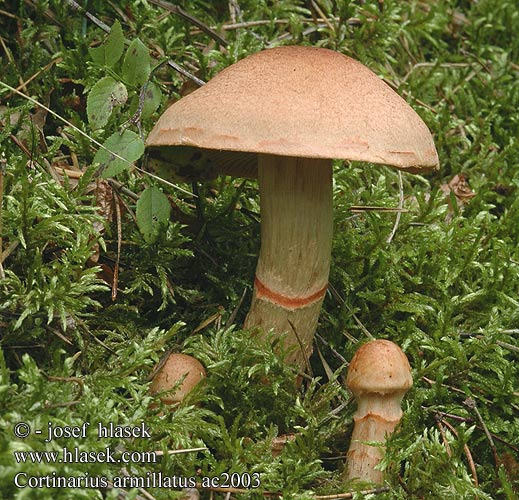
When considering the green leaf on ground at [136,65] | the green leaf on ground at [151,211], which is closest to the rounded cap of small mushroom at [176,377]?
the green leaf on ground at [151,211]

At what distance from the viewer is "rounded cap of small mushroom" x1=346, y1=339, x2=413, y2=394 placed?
5.87 ft

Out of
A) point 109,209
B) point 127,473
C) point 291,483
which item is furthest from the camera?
point 109,209

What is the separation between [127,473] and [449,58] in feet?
9.11

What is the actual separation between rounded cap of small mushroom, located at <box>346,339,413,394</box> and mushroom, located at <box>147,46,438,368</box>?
0.99 feet

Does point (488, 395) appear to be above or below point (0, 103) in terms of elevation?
below

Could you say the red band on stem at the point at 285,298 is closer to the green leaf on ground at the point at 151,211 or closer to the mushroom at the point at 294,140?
the mushroom at the point at 294,140

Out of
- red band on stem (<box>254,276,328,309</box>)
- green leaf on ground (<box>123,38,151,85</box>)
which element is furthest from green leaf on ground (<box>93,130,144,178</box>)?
red band on stem (<box>254,276,328,309</box>)

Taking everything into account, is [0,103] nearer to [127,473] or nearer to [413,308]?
[127,473]

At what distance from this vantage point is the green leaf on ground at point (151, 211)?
2.05 meters

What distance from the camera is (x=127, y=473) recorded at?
63.4 inches

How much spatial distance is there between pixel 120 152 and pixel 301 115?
635mm

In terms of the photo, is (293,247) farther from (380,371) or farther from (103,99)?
(103,99)

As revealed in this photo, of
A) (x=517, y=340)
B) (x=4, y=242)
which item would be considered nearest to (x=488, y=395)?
(x=517, y=340)

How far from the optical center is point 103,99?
2021 millimetres
